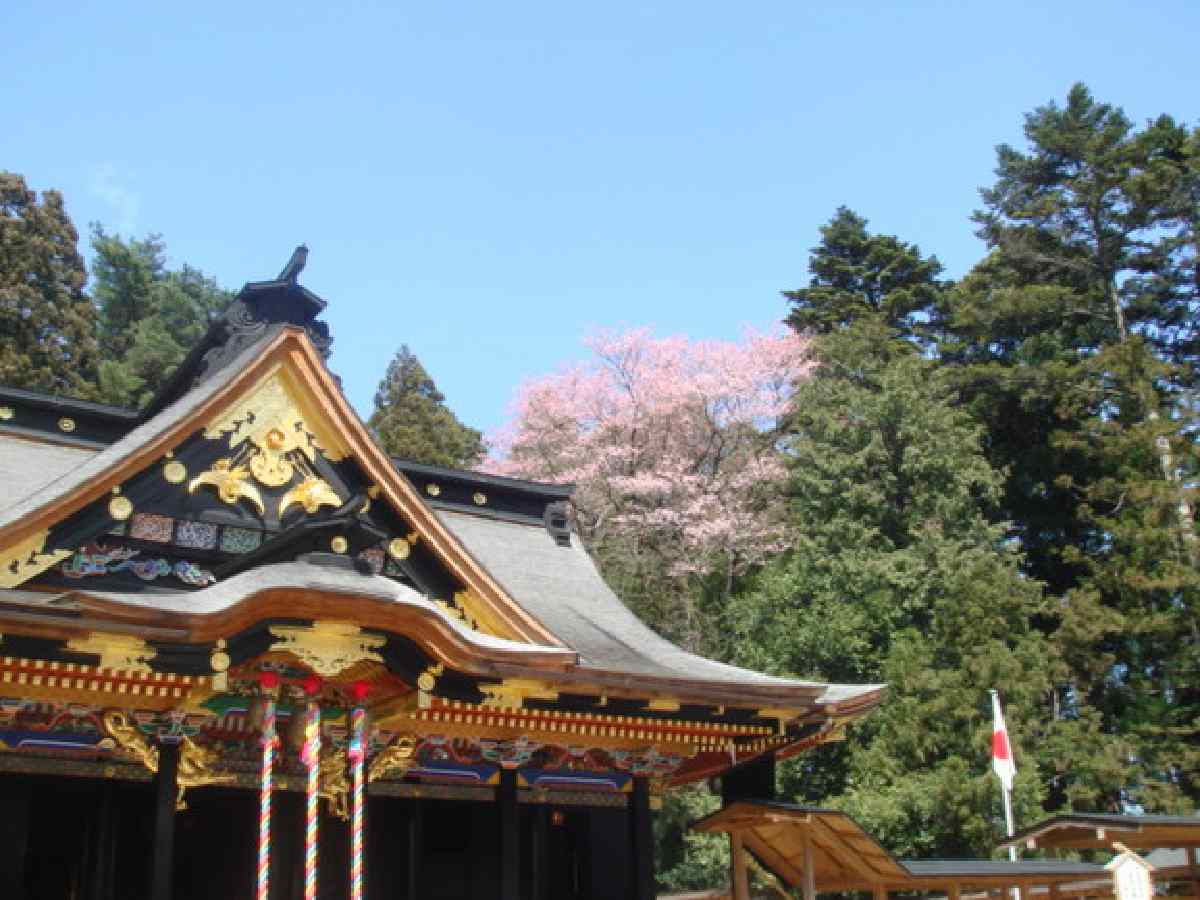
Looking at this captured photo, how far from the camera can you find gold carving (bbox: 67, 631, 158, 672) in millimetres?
8859

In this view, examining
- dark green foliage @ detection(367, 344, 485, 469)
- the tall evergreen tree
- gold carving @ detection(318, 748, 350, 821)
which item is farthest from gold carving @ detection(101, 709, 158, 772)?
dark green foliage @ detection(367, 344, 485, 469)

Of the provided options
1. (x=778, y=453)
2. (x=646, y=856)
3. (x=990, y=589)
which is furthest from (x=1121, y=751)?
(x=646, y=856)

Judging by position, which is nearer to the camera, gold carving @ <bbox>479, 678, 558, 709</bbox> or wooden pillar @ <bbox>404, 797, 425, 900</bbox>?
gold carving @ <bbox>479, 678, 558, 709</bbox>

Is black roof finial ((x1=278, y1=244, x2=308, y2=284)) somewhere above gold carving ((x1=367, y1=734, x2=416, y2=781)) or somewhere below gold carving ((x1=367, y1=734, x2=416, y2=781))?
above

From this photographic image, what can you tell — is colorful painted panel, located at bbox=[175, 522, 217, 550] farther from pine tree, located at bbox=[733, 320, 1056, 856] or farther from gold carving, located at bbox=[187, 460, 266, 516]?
pine tree, located at bbox=[733, 320, 1056, 856]

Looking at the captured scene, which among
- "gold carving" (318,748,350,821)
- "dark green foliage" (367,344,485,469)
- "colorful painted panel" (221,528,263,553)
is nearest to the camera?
"gold carving" (318,748,350,821)

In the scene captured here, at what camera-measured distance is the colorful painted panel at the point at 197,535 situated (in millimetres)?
10875

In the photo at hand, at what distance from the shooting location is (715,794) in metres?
26.0

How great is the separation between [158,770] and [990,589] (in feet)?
63.9

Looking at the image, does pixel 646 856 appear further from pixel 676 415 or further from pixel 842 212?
pixel 842 212

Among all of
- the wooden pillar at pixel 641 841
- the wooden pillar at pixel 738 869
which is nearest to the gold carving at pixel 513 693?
the wooden pillar at pixel 641 841

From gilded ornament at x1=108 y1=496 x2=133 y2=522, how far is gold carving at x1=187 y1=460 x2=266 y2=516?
0.59m

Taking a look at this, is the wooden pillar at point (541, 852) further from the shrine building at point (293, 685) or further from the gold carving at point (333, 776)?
the gold carving at point (333, 776)

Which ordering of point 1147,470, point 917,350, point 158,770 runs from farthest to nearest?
1. point 917,350
2. point 1147,470
3. point 158,770
